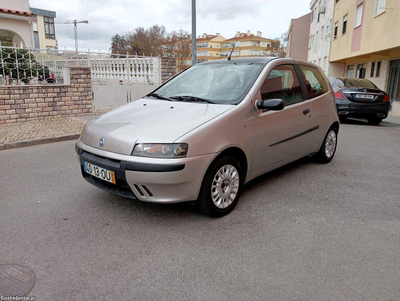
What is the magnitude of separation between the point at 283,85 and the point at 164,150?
209cm

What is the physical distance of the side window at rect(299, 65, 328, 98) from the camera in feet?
15.7

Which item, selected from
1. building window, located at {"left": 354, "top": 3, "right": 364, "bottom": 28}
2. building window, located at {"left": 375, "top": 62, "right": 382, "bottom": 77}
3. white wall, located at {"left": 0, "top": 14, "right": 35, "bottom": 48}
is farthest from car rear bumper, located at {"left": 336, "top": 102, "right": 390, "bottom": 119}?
white wall, located at {"left": 0, "top": 14, "right": 35, "bottom": 48}

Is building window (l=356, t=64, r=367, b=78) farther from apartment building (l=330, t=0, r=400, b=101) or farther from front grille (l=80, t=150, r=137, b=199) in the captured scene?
front grille (l=80, t=150, r=137, b=199)

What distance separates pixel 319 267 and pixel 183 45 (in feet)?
173

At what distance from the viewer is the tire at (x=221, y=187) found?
320 cm

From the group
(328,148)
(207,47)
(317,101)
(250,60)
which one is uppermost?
(207,47)

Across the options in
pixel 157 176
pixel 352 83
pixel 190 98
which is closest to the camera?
pixel 157 176

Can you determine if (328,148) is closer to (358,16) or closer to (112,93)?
(112,93)

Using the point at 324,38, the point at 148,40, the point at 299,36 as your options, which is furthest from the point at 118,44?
the point at 324,38

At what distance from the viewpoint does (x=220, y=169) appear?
3.31 metres

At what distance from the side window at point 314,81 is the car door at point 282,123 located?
0.81 feet

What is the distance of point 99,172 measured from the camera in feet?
10.6

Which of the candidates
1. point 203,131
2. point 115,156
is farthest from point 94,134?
point 203,131

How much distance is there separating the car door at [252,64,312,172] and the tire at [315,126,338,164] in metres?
0.75
